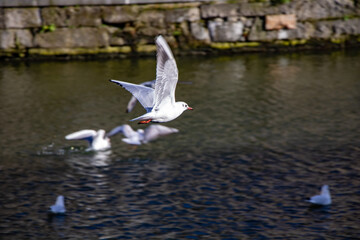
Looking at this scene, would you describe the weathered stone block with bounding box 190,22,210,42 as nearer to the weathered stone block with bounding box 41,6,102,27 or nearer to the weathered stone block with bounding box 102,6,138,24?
the weathered stone block with bounding box 102,6,138,24

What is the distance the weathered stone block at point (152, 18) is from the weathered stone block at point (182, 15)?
0.20 metres

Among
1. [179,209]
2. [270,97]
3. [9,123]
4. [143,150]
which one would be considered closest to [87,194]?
[179,209]

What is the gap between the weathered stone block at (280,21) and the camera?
20.1m

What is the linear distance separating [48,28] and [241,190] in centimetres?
1229

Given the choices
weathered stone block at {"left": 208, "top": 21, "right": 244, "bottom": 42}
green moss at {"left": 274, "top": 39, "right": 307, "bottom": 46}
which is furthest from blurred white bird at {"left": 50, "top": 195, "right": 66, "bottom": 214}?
green moss at {"left": 274, "top": 39, "right": 307, "bottom": 46}

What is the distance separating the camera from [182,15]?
20.0 metres

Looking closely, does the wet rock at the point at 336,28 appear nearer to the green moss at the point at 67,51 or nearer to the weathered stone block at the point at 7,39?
the green moss at the point at 67,51

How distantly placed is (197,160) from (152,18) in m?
9.98

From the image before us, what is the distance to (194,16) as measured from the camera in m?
20.0

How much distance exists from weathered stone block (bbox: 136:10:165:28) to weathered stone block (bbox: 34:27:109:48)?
1.23 meters

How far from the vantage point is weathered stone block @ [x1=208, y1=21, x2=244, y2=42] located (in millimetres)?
20156

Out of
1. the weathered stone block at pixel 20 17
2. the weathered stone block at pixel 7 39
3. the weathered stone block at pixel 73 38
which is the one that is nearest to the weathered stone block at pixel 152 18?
the weathered stone block at pixel 73 38

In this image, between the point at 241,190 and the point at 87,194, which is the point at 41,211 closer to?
the point at 87,194

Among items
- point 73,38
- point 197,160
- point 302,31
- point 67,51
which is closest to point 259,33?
point 302,31
